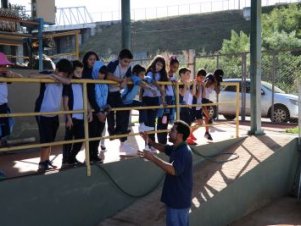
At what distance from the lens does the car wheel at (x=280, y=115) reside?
14.2m

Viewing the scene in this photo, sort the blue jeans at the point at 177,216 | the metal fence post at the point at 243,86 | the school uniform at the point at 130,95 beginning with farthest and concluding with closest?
the metal fence post at the point at 243,86, the school uniform at the point at 130,95, the blue jeans at the point at 177,216

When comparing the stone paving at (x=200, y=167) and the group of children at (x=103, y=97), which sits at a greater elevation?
the group of children at (x=103, y=97)

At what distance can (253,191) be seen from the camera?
7.86 meters

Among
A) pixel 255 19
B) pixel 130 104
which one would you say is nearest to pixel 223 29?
pixel 255 19

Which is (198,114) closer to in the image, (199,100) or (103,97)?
(199,100)

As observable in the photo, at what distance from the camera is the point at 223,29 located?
4675 cm

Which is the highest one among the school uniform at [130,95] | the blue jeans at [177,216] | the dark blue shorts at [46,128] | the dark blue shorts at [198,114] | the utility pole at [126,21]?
the utility pole at [126,21]

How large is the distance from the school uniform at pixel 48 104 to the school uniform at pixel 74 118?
12 centimetres

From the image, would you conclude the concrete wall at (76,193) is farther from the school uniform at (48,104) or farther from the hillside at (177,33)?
the hillside at (177,33)

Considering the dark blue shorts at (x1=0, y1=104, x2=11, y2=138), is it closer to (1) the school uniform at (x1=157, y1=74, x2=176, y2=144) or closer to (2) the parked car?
(1) the school uniform at (x1=157, y1=74, x2=176, y2=144)

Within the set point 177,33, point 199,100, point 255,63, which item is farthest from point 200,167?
point 177,33

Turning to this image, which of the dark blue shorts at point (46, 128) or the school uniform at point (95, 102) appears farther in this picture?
the school uniform at point (95, 102)

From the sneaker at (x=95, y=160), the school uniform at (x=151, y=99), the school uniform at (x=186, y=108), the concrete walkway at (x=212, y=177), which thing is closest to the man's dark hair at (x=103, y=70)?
the school uniform at (x=151, y=99)

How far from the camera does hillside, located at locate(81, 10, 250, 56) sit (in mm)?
45219
